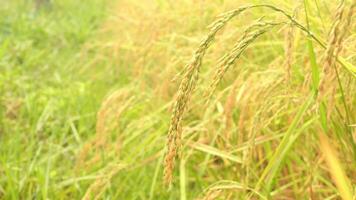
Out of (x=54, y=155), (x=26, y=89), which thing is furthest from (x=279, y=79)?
(x=26, y=89)

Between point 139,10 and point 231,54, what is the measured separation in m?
Result: 3.30

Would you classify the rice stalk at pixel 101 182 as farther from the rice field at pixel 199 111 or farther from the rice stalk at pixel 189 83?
the rice stalk at pixel 189 83

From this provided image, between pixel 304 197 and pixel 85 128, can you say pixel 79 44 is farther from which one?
pixel 304 197

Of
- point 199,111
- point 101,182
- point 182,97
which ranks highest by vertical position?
point 182,97

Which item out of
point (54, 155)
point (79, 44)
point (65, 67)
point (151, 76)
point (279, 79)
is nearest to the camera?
point (279, 79)

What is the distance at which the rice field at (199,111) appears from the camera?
107 centimetres

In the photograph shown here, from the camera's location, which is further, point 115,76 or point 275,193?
point 115,76

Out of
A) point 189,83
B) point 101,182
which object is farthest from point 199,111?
point 189,83

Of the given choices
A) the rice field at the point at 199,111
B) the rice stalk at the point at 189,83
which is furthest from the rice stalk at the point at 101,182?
the rice stalk at the point at 189,83

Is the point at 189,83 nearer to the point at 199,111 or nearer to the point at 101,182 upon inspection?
the point at 101,182

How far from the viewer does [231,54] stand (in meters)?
0.88

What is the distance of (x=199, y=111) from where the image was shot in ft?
7.20

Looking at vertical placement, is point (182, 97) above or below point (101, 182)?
above

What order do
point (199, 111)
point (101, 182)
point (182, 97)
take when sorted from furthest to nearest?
point (199, 111) → point (101, 182) → point (182, 97)
